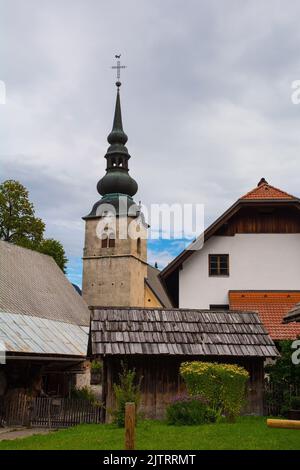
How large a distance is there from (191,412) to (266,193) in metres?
11.0

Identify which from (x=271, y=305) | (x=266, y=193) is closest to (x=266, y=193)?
(x=266, y=193)

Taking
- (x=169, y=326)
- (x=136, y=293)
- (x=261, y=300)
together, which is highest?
(x=136, y=293)

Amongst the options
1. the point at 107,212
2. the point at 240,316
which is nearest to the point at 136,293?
the point at 107,212

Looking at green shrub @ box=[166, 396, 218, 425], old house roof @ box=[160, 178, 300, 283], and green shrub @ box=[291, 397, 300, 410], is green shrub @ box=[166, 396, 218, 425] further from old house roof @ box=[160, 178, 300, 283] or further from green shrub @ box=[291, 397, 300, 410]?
old house roof @ box=[160, 178, 300, 283]

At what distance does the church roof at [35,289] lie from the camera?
22.6 metres

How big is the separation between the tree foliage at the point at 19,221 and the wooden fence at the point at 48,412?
1942 cm

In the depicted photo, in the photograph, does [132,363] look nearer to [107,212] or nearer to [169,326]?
[169,326]

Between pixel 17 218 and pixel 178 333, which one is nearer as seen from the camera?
pixel 178 333

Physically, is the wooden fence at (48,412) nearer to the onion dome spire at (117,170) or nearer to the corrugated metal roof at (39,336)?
the corrugated metal roof at (39,336)

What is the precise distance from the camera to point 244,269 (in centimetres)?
2170

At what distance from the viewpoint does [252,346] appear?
1596 centimetres

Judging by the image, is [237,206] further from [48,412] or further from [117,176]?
[117,176]

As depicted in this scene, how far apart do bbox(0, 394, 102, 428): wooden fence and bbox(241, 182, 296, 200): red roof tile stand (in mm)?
10208
